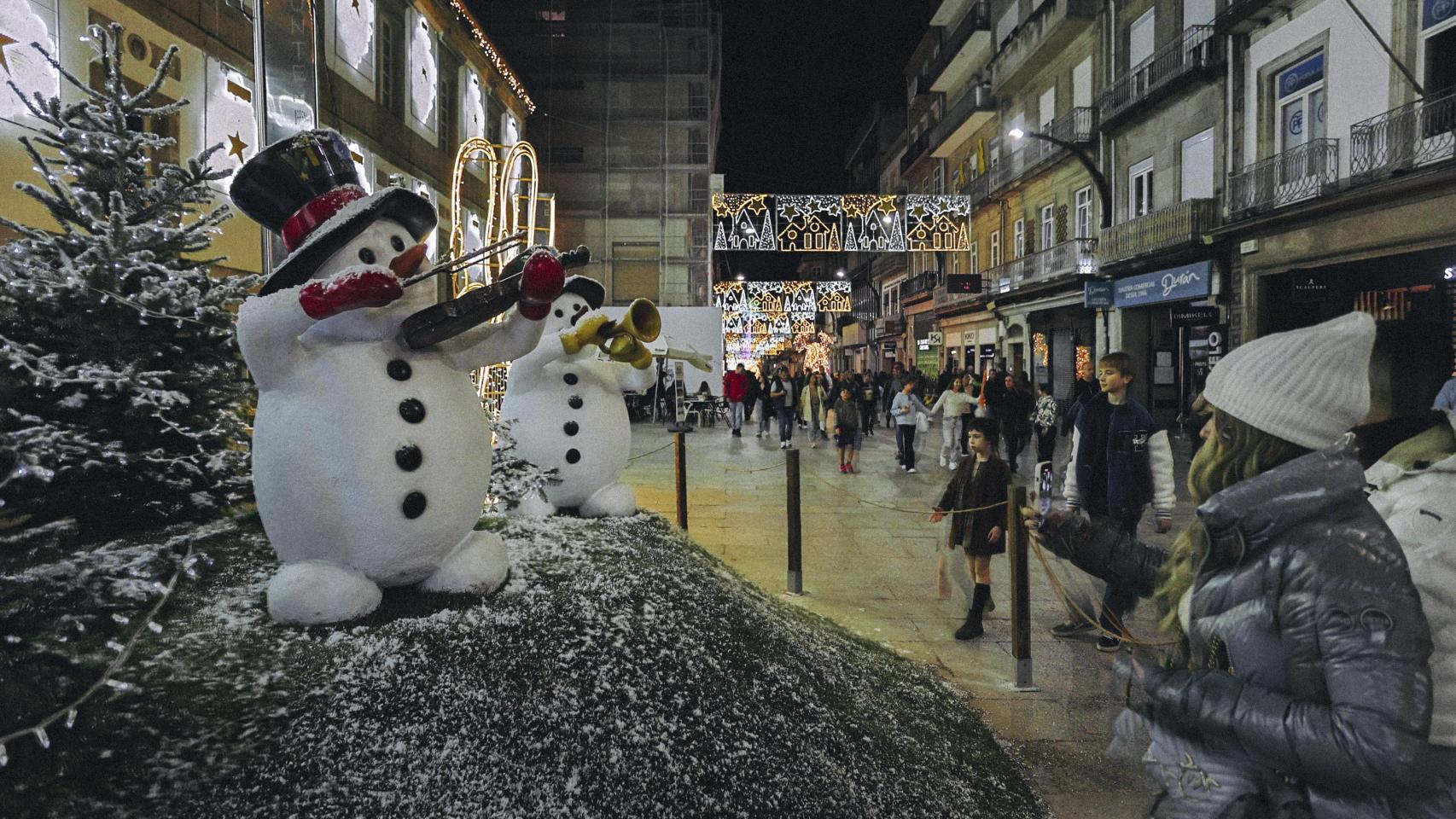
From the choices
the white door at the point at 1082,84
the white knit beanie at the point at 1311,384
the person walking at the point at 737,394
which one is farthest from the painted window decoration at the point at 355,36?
the white door at the point at 1082,84

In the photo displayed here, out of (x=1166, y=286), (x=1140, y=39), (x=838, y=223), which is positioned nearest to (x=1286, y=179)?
(x=1166, y=286)

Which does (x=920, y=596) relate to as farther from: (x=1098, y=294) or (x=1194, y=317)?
(x=1098, y=294)

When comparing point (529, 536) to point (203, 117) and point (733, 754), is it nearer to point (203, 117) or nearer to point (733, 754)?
point (733, 754)

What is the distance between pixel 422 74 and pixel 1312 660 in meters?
18.5

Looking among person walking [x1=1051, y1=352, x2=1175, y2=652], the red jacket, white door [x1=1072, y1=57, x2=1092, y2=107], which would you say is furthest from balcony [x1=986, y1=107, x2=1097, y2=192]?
person walking [x1=1051, y1=352, x2=1175, y2=652]

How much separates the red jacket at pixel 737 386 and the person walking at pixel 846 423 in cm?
584

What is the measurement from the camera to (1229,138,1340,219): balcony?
1364cm

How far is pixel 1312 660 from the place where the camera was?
1.39 meters

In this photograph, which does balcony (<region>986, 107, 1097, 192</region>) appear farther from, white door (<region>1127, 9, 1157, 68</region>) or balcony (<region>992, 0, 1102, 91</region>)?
balcony (<region>992, 0, 1102, 91</region>)

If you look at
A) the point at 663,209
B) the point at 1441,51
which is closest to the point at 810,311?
the point at 663,209

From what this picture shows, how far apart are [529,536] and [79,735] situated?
2.24 metres

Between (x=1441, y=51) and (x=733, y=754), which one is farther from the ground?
(x=1441, y=51)

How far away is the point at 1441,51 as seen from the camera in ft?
38.6

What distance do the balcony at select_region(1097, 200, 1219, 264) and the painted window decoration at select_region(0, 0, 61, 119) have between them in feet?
58.2
